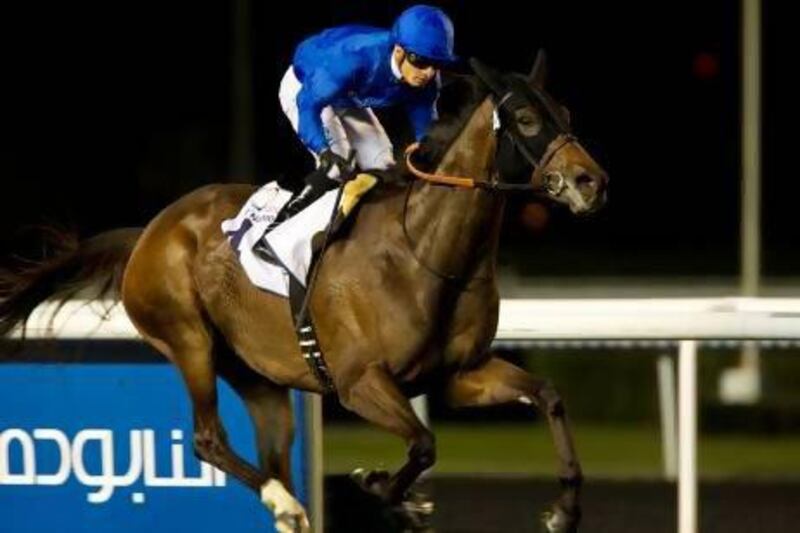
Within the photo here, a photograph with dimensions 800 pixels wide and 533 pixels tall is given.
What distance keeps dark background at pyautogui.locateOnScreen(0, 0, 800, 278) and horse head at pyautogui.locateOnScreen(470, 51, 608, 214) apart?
5.71 meters

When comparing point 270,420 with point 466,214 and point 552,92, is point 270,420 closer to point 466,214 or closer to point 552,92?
point 466,214

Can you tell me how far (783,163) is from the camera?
10484mm

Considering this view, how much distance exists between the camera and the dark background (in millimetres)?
10070

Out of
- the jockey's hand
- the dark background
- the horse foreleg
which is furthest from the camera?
the dark background

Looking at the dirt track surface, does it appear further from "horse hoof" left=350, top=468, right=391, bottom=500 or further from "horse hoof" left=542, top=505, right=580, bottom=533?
"horse hoof" left=542, top=505, right=580, bottom=533

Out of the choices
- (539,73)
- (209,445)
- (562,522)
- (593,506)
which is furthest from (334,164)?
(593,506)

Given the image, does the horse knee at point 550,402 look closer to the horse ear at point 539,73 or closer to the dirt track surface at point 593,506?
the horse ear at point 539,73

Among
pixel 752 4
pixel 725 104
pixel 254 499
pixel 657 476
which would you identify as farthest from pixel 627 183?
pixel 254 499

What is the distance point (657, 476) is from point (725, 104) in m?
4.46

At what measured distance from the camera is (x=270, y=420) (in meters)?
4.84

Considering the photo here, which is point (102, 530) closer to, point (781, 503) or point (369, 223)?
point (369, 223)

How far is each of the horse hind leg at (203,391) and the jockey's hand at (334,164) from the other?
598 millimetres

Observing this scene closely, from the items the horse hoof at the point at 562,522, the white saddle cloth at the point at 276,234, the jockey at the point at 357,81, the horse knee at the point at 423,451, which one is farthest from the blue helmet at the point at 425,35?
the horse hoof at the point at 562,522

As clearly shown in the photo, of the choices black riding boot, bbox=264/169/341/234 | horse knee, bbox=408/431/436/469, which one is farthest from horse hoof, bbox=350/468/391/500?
black riding boot, bbox=264/169/341/234
